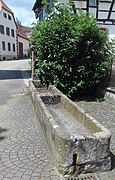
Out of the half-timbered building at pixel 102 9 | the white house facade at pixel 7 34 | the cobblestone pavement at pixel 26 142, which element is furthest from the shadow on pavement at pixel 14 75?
the white house facade at pixel 7 34

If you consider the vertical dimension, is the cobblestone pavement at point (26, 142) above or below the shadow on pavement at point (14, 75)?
below

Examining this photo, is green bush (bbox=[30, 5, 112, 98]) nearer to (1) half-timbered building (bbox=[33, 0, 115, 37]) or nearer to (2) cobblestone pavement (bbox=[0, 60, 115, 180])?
(2) cobblestone pavement (bbox=[0, 60, 115, 180])

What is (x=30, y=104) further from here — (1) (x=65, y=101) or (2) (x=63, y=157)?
(2) (x=63, y=157)

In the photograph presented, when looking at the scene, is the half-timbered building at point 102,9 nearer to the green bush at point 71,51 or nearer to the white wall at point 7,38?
the green bush at point 71,51

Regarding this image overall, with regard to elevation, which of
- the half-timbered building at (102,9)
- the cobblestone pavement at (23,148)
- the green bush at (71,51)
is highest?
the half-timbered building at (102,9)

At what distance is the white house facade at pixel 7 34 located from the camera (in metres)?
38.4

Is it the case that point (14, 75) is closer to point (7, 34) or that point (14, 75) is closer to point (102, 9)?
point (102, 9)

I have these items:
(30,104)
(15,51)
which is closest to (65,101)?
(30,104)

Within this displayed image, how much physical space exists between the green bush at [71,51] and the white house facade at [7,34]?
3086cm

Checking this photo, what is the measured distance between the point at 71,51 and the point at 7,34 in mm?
35508

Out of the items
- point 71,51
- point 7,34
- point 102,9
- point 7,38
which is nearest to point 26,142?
point 71,51

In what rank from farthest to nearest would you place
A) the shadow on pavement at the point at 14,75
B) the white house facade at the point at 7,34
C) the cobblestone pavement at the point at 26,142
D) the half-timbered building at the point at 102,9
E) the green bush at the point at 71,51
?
the white house facade at the point at 7,34 < the shadow on pavement at the point at 14,75 < the half-timbered building at the point at 102,9 < the green bush at the point at 71,51 < the cobblestone pavement at the point at 26,142

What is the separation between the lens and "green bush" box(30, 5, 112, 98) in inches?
319

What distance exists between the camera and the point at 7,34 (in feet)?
135
